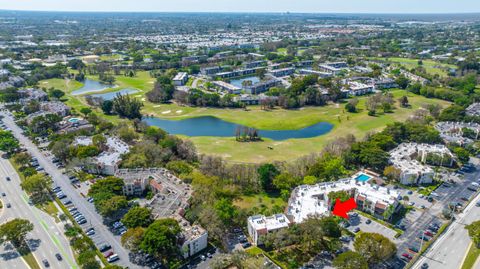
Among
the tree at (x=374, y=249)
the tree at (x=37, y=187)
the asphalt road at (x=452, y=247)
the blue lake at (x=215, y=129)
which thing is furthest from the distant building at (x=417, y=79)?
the tree at (x=37, y=187)

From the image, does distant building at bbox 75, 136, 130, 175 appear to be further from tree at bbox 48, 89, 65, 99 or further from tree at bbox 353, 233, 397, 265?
tree at bbox 48, 89, 65, 99

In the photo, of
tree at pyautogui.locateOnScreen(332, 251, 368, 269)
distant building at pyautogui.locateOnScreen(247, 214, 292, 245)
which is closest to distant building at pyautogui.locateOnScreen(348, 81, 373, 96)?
distant building at pyautogui.locateOnScreen(247, 214, 292, 245)

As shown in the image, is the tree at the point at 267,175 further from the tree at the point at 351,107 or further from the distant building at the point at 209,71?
the distant building at the point at 209,71

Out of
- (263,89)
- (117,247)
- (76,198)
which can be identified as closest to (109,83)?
(263,89)

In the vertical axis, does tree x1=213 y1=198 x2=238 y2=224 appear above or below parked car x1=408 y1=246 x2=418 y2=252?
above

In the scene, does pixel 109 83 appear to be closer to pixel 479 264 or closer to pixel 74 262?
pixel 74 262

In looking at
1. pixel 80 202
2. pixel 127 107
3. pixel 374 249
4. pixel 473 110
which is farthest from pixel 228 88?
pixel 374 249
